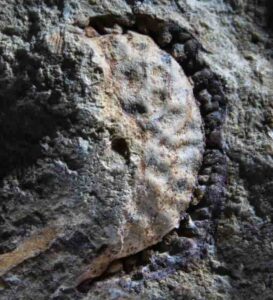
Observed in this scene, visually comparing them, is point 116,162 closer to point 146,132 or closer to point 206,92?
point 146,132

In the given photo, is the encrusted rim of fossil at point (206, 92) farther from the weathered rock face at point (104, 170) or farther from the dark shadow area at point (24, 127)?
the dark shadow area at point (24, 127)

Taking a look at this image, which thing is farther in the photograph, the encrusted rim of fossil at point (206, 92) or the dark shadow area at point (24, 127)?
the encrusted rim of fossil at point (206, 92)

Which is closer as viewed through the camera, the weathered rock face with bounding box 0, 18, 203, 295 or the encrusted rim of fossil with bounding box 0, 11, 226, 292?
the weathered rock face with bounding box 0, 18, 203, 295

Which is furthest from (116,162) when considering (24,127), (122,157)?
(24,127)

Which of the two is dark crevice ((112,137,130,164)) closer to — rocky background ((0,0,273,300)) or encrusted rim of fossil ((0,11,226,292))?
rocky background ((0,0,273,300))

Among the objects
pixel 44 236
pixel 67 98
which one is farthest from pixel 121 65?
pixel 44 236

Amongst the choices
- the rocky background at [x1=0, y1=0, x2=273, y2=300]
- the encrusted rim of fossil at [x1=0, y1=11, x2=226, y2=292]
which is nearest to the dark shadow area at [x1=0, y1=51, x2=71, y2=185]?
the rocky background at [x1=0, y1=0, x2=273, y2=300]

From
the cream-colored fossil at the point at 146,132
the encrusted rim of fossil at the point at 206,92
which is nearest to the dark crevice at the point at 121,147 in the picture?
the cream-colored fossil at the point at 146,132

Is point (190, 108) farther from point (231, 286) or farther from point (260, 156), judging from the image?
point (231, 286)

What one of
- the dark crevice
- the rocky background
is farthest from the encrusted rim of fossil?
the dark crevice
